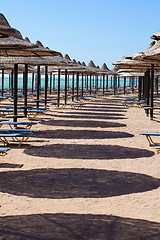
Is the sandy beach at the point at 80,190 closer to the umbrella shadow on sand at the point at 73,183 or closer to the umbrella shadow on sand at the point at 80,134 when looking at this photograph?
the umbrella shadow on sand at the point at 73,183

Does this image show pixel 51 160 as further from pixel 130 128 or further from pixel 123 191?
pixel 130 128

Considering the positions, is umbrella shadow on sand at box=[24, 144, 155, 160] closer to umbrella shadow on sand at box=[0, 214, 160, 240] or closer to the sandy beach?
the sandy beach

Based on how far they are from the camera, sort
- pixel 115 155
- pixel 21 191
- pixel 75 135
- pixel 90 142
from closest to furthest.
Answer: pixel 21 191, pixel 115 155, pixel 90 142, pixel 75 135

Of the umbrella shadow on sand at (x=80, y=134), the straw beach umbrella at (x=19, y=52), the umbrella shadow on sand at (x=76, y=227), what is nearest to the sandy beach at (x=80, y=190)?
the umbrella shadow on sand at (x=76, y=227)

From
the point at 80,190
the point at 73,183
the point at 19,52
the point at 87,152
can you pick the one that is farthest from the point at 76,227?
the point at 19,52

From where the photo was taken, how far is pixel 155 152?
6641 mm

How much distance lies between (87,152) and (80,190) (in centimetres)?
236

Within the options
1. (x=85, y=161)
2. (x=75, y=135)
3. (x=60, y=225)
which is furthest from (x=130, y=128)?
(x=60, y=225)

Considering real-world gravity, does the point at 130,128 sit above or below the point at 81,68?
below

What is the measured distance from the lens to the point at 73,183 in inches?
181

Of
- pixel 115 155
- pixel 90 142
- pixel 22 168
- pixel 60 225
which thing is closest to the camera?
pixel 60 225

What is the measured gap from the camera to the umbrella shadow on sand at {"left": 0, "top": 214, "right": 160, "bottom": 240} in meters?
2.92

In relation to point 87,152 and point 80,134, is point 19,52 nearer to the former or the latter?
point 80,134

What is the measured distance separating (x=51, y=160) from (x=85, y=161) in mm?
540
